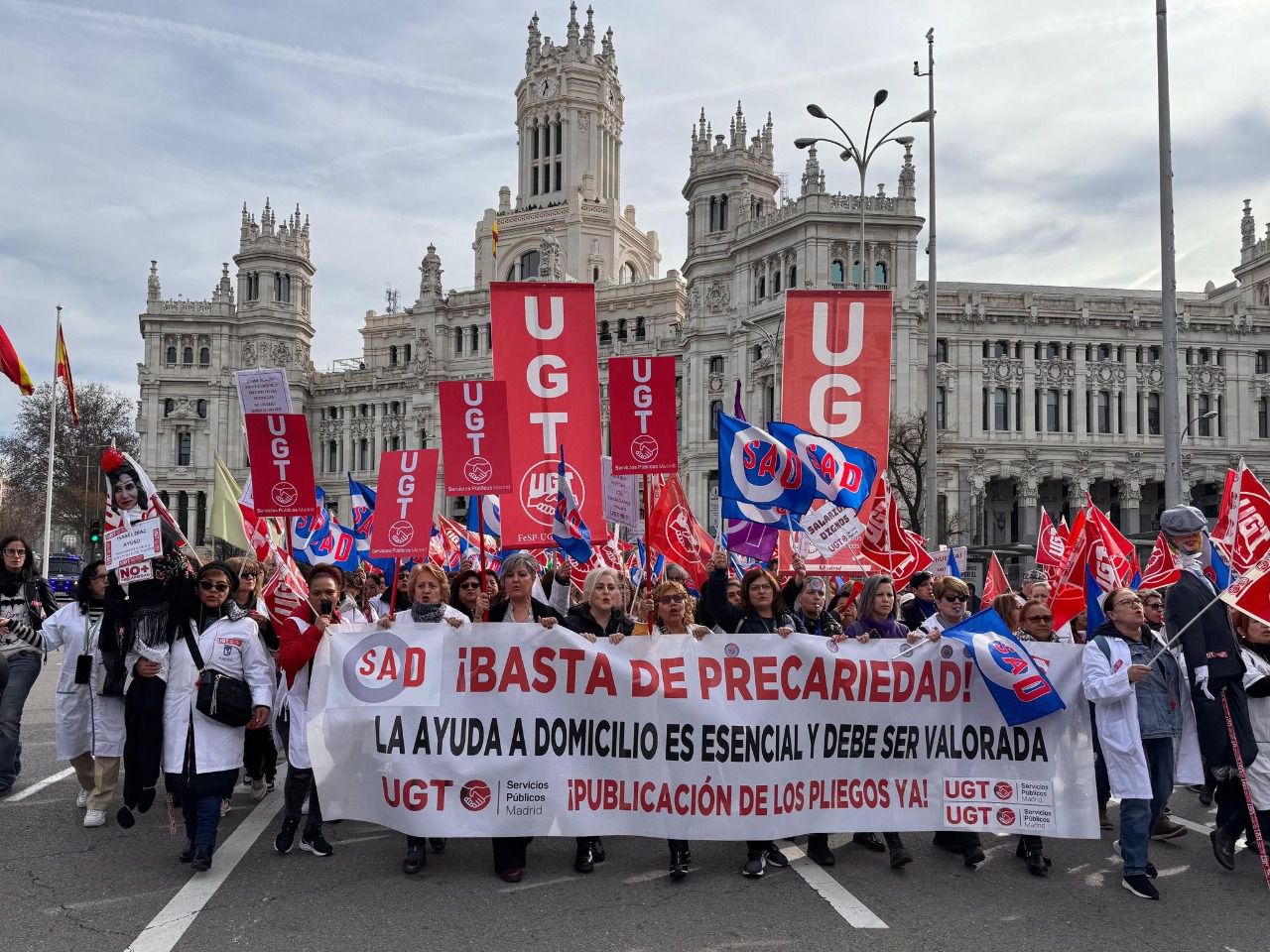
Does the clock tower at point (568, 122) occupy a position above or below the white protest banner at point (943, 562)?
above

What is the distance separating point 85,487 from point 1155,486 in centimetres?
5539

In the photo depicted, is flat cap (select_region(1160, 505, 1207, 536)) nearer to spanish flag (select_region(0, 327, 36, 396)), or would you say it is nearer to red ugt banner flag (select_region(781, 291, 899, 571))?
red ugt banner flag (select_region(781, 291, 899, 571))

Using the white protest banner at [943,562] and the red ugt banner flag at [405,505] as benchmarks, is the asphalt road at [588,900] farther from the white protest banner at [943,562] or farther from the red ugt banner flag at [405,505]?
the white protest banner at [943,562]

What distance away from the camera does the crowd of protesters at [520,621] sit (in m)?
6.28

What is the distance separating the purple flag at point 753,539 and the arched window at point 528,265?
223ft

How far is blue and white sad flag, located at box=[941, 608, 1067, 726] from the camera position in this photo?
6.53m

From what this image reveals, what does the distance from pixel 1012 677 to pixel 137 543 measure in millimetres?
5549

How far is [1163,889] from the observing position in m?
6.20

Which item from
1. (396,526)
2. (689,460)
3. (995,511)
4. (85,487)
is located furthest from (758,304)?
(396,526)

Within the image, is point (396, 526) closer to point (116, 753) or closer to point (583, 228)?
point (116, 753)

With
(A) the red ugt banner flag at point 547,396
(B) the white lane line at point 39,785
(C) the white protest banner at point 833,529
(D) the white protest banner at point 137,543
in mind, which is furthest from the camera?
(A) the red ugt banner flag at point 547,396

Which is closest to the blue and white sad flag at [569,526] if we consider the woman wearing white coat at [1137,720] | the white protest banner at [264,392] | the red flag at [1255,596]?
the white protest banner at [264,392]

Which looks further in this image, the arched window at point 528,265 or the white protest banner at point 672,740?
the arched window at point 528,265

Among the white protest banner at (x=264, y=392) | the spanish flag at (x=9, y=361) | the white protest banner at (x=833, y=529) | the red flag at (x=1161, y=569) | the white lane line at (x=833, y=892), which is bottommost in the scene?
the white lane line at (x=833, y=892)
